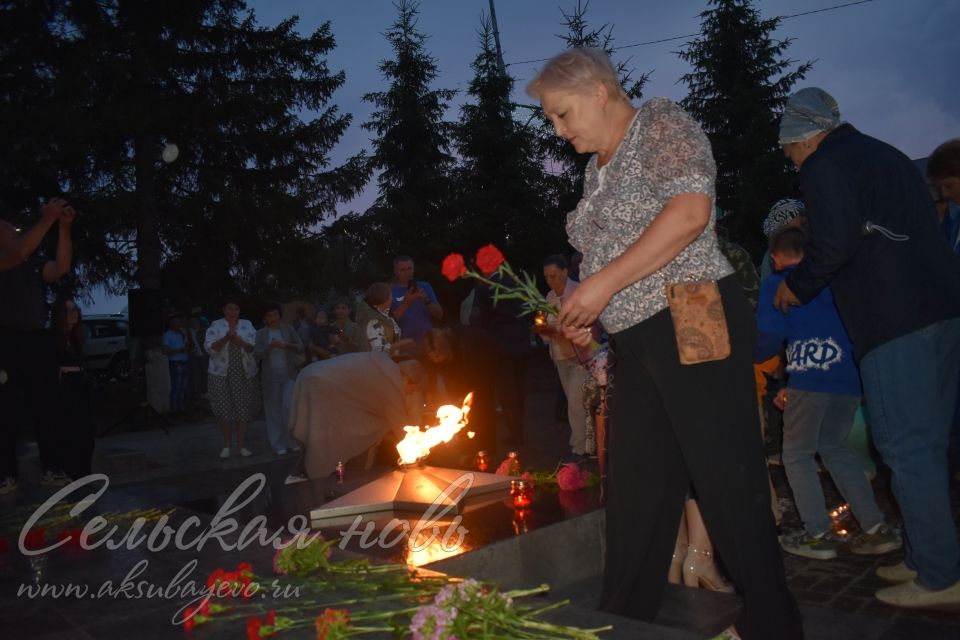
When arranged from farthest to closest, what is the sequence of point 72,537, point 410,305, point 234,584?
point 410,305, point 72,537, point 234,584

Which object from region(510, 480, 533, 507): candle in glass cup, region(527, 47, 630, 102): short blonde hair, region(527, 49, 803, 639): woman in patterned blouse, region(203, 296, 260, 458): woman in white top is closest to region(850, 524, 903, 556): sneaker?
region(510, 480, 533, 507): candle in glass cup

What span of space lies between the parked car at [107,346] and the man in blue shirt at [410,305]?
54.9 feet

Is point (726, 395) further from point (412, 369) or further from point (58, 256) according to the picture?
point (58, 256)

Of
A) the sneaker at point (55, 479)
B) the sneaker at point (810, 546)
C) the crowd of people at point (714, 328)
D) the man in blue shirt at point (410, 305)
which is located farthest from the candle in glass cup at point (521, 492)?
the man in blue shirt at point (410, 305)

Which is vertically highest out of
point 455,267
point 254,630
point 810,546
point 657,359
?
point 455,267

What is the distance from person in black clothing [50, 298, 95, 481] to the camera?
6.15 metres

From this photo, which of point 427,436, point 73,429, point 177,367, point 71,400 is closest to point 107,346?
point 177,367

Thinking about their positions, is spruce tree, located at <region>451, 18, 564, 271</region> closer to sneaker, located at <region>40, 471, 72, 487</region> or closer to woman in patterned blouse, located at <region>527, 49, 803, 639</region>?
sneaker, located at <region>40, 471, 72, 487</region>

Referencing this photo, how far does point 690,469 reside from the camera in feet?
8.03

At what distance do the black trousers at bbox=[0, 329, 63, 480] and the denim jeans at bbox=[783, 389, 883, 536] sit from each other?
4.97 m

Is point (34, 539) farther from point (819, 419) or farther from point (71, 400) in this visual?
point (819, 419)

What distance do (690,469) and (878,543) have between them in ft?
8.13

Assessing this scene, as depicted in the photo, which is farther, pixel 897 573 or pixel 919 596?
pixel 897 573

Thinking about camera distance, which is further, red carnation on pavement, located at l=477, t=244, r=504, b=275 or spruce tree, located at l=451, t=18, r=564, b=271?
spruce tree, located at l=451, t=18, r=564, b=271
